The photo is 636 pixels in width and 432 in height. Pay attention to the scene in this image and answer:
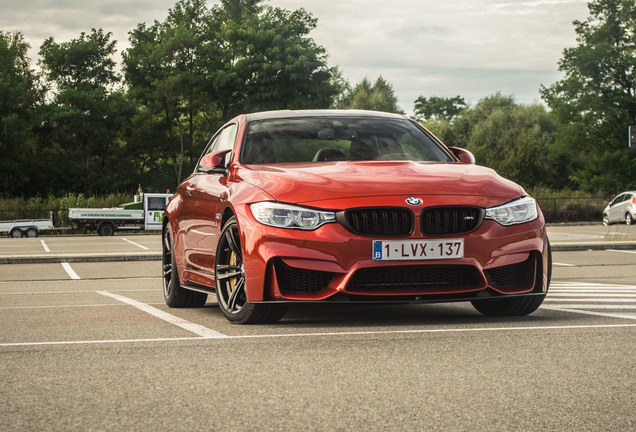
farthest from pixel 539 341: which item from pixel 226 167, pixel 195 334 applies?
pixel 226 167

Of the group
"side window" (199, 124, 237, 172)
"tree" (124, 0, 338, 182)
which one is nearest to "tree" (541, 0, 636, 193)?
"tree" (124, 0, 338, 182)

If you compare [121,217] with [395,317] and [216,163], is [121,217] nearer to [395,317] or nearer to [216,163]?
[216,163]

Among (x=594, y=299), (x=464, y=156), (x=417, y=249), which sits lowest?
(x=594, y=299)

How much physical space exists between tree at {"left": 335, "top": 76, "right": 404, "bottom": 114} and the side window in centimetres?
9102

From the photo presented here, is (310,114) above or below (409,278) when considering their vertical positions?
above

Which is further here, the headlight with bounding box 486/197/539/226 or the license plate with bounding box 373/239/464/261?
the headlight with bounding box 486/197/539/226

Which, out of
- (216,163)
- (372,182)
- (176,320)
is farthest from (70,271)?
(372,182)

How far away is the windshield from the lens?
25.2 feet

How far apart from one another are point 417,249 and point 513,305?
1.29 m

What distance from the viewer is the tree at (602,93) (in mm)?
62750

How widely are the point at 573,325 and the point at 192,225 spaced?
3.39m

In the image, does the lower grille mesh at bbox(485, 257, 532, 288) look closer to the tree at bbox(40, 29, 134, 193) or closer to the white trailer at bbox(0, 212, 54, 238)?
the white trailer at bbox(0, 212, 54, 238)

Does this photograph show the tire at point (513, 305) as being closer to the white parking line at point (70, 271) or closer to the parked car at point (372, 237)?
the parked car at point (372, 237)

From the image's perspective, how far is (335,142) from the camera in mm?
7797
